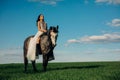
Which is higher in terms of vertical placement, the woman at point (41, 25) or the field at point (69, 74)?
the woman at point (41, 25)

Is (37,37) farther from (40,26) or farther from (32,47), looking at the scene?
(32,47)

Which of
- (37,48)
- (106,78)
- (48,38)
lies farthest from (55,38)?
(106,78)

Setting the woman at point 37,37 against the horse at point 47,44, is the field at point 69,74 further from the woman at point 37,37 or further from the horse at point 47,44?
the woman at point 37,37

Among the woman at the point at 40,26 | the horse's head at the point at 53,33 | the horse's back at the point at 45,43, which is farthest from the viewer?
the woman at the point at 40,26

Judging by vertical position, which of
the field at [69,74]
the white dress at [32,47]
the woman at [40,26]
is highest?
the woman at [40,26]

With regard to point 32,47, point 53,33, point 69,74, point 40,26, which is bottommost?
point 69,74

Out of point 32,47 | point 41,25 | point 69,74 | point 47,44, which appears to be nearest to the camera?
point 69,74

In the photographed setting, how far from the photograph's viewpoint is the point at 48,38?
18.2 m

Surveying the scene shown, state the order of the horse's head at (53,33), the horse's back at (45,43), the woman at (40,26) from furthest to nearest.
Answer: the woman at (40,26)
the horse's back at (45,43)
the horse's head at (53,33)

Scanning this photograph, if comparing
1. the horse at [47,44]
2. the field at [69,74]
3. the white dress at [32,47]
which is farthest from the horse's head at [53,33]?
the field at [69,74]

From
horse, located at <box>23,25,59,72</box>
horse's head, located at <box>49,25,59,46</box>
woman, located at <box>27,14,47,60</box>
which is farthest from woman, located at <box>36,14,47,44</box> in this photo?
horse's head, located at <box>49,25,59,46</box>

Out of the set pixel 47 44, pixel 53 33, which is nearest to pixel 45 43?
pixel 47 44

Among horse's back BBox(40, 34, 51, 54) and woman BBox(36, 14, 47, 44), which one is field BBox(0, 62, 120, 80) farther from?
woman BBox(36, 14, 47, 44)

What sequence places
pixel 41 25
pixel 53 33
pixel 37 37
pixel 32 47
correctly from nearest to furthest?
pixel 53 33 < pixel 41 25 < pixel 37 37 < pixel 32 47
